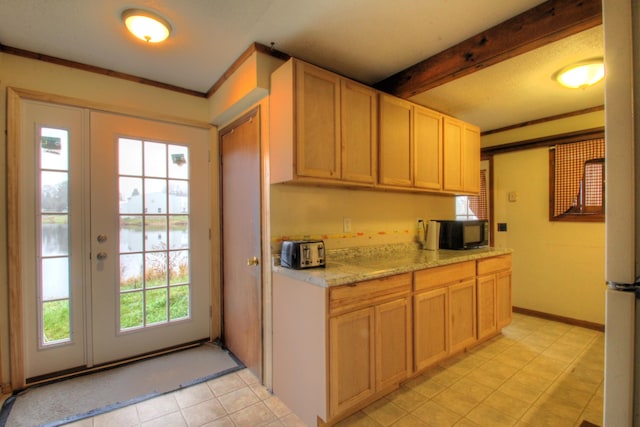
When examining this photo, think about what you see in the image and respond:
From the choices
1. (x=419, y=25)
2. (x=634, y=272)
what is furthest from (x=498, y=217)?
(x=634, y=272)

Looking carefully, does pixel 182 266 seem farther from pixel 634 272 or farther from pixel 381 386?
pixel 634 272

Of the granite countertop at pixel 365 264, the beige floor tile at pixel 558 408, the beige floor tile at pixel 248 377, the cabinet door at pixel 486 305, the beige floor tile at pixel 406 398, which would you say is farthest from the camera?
the cabinet door at pixel 486 305

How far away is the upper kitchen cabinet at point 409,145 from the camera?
247 centimetres

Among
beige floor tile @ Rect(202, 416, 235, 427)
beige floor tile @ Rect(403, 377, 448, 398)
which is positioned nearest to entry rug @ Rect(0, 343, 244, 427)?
beige floor tile @ Rect(202, 416, 235, 427)

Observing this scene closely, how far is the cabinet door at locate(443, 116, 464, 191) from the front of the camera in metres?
3.04

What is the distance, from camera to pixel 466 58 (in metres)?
2.07

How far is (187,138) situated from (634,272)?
301cm

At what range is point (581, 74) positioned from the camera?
93.4 inches

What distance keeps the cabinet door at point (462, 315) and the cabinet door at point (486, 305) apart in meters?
0.10

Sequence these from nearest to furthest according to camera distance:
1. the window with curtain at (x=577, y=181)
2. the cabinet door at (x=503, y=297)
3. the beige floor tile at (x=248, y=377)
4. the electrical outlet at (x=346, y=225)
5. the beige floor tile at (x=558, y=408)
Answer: the beige floor tile at (x=558, y=408), the beige floor tile at (x=248, y=377), the electrical outlet at (x=346, y=225), the cabinet door at (x=503, y=297), the window with curtain at (x=577, y=181)

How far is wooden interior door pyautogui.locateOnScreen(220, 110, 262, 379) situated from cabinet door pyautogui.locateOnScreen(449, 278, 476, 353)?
1.57 m

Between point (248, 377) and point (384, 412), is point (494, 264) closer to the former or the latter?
point (384, 412)

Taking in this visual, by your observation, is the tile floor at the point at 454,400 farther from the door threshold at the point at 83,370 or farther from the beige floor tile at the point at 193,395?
the door threshold at the point at 83,370

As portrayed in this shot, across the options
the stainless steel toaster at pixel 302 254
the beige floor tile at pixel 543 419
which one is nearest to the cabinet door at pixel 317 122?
the stainless steel toaster at pixel 302 254
